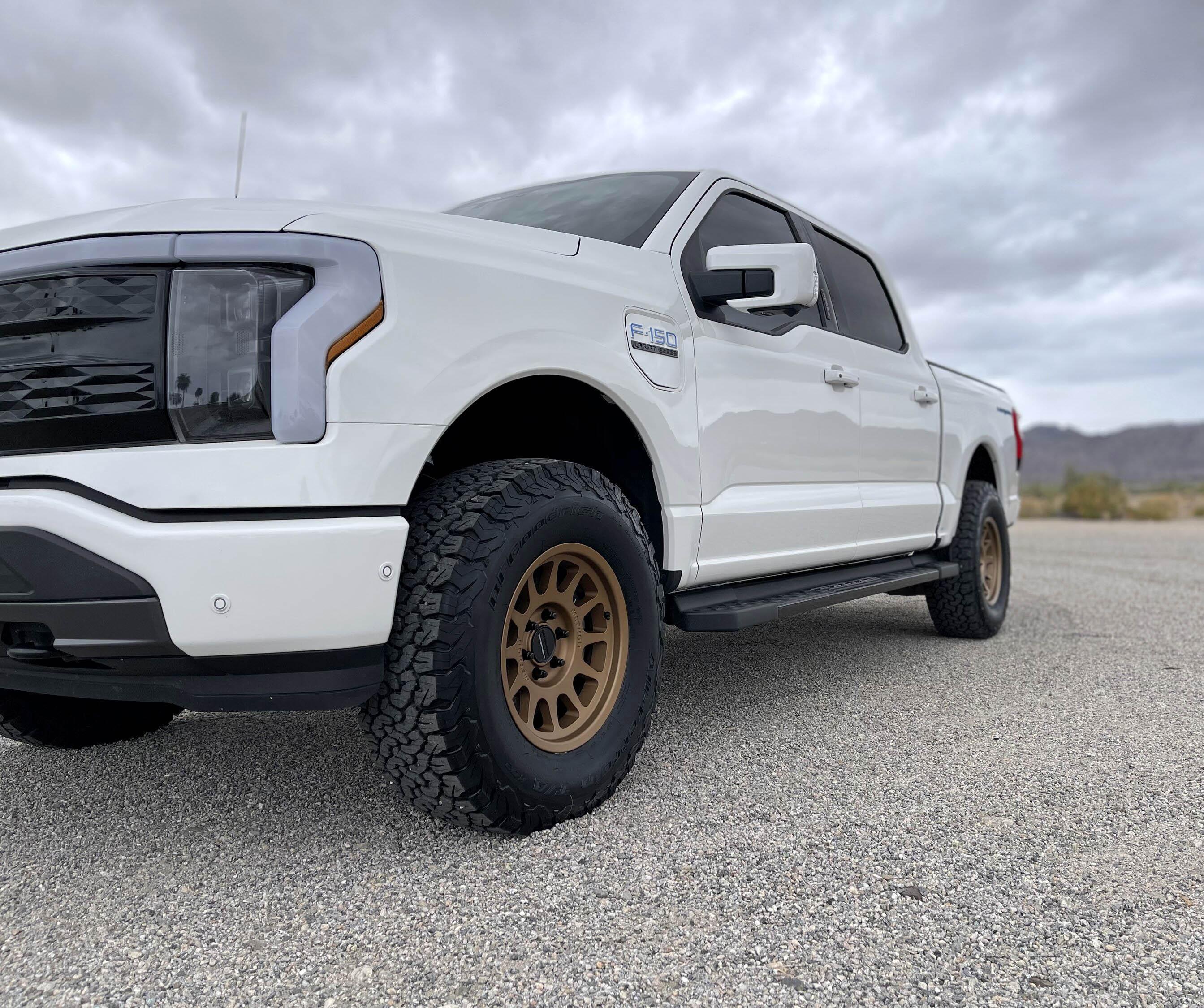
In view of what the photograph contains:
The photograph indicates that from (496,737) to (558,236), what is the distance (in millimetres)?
1424

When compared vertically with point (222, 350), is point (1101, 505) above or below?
below

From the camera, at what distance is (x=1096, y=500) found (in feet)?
80.9

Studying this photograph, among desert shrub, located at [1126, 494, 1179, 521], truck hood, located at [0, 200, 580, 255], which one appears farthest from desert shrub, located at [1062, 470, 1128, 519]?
truck hood, located at [0, 200, 580, 255]

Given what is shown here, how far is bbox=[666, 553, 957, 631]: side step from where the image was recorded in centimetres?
296

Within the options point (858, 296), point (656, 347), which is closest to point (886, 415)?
point (858, 296)

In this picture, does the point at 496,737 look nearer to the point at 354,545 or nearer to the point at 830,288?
the point at 354,545

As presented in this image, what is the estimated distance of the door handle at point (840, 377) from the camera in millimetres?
3746

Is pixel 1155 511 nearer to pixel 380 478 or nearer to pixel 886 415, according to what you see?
pixel 886 415

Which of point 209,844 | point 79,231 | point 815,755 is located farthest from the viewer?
point 815,755

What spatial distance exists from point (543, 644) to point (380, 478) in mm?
672

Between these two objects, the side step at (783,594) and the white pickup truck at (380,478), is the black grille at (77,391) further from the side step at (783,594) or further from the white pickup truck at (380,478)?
the side step at (783,594)

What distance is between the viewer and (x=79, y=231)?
2064mm

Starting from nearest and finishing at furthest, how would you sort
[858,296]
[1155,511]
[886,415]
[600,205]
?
[600,205] < [886,415] < [858,296] < [1155,511]

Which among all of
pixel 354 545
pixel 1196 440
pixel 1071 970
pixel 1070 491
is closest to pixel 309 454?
pixel 354 545
